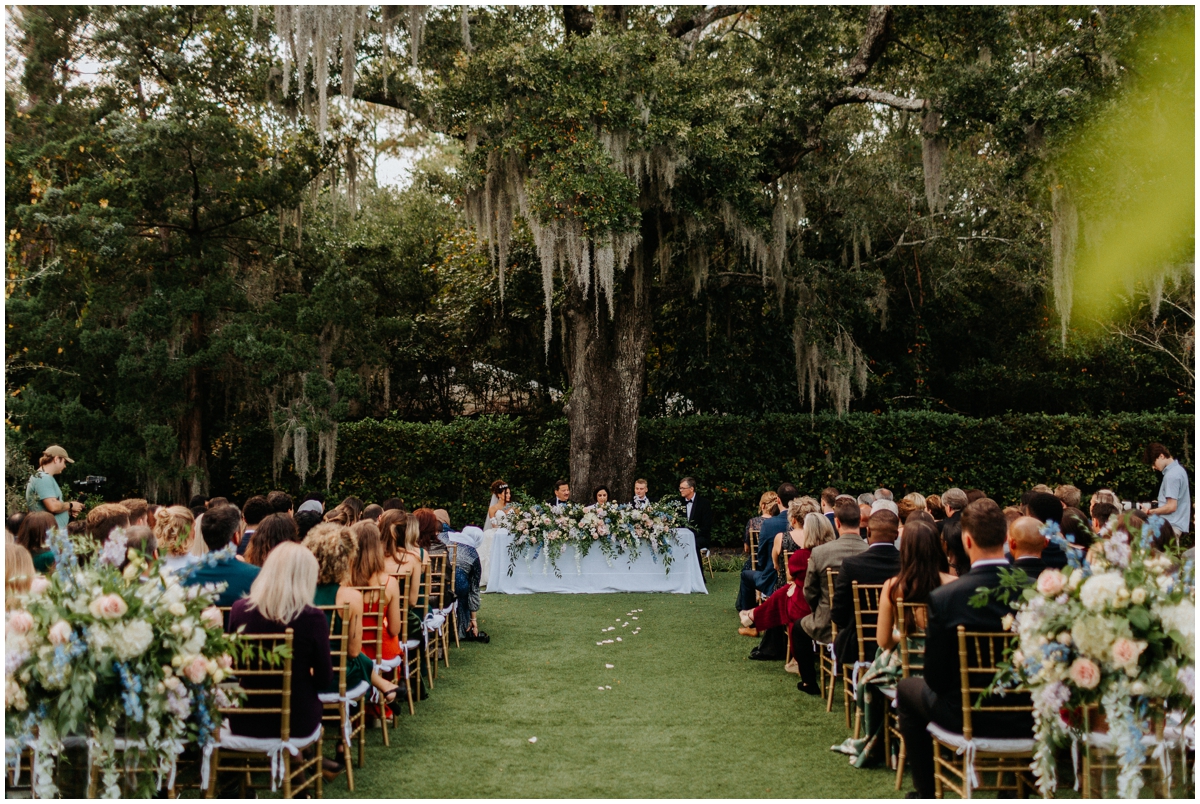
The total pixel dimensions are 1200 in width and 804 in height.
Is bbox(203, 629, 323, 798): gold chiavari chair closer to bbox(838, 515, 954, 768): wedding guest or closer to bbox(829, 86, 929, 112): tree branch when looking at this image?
bbox(838, 515, 954, 768): wedding guest

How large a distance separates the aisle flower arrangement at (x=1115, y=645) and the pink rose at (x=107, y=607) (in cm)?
312

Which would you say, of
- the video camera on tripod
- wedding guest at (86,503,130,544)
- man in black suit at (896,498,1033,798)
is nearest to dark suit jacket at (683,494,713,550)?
wedding guest at (86,503,130,544)

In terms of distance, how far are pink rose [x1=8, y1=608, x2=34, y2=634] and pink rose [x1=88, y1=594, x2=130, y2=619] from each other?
20 centimetres

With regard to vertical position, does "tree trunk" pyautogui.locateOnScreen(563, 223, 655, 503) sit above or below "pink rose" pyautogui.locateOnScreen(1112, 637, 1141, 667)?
above

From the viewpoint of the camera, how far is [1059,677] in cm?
287

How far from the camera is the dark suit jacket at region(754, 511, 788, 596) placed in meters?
7.17

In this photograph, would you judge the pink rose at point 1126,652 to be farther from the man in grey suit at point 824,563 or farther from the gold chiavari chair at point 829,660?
the man in grey suit at point 824,563

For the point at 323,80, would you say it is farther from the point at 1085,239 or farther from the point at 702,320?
the point at 1085,239

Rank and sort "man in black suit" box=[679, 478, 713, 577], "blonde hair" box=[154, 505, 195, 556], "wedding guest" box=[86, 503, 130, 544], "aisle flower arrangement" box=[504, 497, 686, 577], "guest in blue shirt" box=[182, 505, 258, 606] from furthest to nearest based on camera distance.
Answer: "man in black suit" box=[679, 478, 713, 577] → "aisle flower arrangement" box=[504, 497, 686, 577] → "wedding guest" box=[86, 503, 130, 544] → "blonde hair" box=[154, 505, 195, 556] → "guest in blue shirt" box=[182, 505, 258, 606]

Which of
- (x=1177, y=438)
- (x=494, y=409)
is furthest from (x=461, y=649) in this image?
(x=1177, y=438)

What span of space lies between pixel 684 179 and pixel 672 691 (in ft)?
20.9

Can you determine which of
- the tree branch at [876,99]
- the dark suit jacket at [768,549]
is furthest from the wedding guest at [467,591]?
the tree branch at [876,99]

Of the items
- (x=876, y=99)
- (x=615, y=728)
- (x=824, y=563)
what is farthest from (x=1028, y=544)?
(x=876, y=99)

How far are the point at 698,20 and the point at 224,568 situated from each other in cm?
955
